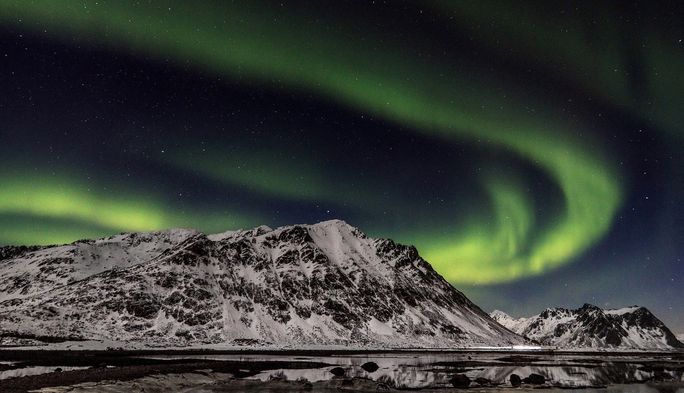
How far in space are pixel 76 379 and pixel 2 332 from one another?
604ft

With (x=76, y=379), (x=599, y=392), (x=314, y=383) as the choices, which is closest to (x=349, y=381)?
(x=314, y=383)

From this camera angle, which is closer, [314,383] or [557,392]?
[557,392]

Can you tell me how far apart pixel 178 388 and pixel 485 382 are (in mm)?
35593

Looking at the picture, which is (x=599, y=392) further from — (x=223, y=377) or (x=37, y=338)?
(x=37, y=338)

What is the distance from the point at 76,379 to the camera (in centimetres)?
5175

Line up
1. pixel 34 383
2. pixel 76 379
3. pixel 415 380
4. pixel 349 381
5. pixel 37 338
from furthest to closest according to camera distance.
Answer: pixel 37 338 → pixel 415 380 → pixel 349 381 → pixel 76 379 → pixel 34 383

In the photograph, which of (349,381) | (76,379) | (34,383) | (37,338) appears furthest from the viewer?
(37,338)

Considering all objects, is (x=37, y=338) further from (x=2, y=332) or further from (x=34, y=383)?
(x=34, y=383)

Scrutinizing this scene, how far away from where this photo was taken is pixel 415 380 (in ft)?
199

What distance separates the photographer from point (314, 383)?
179ft

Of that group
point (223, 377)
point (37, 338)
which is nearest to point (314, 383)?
point (223, 377)

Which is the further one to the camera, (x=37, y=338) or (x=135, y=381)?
(x=37, y=338)

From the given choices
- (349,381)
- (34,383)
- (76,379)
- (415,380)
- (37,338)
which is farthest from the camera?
(37,338)

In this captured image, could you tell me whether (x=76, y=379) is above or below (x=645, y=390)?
above
